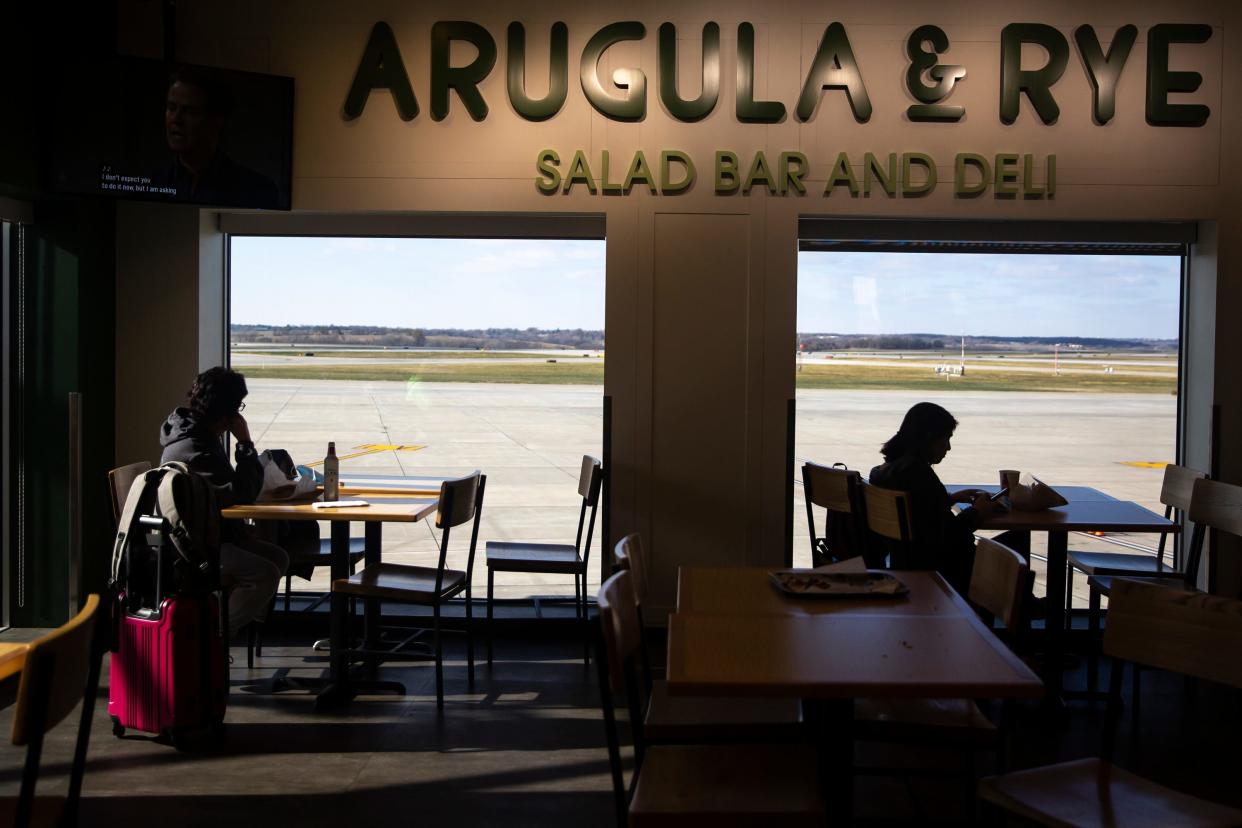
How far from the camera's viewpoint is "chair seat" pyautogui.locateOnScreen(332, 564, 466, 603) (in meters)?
4.43

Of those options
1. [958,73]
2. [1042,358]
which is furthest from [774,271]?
[1042,358]

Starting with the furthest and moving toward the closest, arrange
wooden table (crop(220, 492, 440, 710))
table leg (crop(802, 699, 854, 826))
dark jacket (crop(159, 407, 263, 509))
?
wooden table (crop(220, 492, 440, 710))
dark jacket (crop(159, 407, 263, 509))
table leg (crop(802, 699, 854, 826))

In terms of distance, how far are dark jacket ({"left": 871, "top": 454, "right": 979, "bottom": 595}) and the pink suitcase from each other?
9.04 ft

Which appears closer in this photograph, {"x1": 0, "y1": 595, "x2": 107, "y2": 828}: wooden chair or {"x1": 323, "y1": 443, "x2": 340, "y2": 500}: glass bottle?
{"x1": 0, "y1": 595, "x2": 107, "y2": 828}: wooden chair

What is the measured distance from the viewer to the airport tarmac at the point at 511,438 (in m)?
6.15

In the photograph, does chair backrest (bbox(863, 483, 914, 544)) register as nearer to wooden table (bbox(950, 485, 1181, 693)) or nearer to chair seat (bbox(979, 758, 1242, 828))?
wooden table (bbox(950, 485, 1181, 693))

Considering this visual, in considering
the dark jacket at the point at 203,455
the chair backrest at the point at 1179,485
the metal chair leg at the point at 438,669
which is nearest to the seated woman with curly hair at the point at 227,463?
the dark jacket at the point at 203,455

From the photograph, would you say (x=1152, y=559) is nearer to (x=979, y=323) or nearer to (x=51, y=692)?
(x=979, y=323)

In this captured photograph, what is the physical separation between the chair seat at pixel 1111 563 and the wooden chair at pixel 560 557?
2287 millimetres

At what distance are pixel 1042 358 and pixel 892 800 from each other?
3951mm

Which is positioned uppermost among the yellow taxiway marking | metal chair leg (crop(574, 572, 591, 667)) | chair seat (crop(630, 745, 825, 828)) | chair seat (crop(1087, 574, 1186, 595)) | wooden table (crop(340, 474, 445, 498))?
the yellow taxiway marking

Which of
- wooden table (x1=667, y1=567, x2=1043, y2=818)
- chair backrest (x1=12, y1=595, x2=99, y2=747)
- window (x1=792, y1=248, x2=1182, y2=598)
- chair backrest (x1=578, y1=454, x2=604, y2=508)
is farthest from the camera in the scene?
window (x1=792, y1=248, x2=1182, y2=598)

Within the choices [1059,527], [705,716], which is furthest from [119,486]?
[1059,527]

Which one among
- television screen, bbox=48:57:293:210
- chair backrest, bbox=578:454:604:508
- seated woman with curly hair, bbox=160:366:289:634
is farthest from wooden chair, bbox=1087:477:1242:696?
television screen, bbox=48:57:293:210
